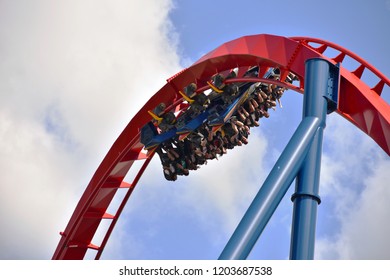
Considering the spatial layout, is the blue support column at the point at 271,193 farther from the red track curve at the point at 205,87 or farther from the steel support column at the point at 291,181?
the red track curve at the point at 205,87

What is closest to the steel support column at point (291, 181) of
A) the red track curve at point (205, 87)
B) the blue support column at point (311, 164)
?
the blue support column at point (311, 164)

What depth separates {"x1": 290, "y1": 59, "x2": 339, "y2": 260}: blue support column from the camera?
749 cm

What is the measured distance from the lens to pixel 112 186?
1394 centimetres

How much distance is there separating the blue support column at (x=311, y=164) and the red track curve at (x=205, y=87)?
0.88ft

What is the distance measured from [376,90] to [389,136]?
820 mm

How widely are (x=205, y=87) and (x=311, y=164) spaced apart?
3.91 meters

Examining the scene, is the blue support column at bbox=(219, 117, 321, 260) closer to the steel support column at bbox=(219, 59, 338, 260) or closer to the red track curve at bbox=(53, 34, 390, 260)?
the steel support column at bbox=(219, 59, 338, 260)

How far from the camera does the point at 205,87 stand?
1162 cm

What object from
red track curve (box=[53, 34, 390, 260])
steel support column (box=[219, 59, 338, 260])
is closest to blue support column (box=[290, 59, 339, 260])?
steel support column (box=[219, 59, 338, 260])

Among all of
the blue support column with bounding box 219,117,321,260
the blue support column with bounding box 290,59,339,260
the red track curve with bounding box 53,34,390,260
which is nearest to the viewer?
the blue support column with bounding box 219,117,321,260

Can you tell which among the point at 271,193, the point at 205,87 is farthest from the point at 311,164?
the point at 205,87

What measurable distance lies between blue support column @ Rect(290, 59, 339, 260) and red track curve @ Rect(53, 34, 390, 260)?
269 millimetres
